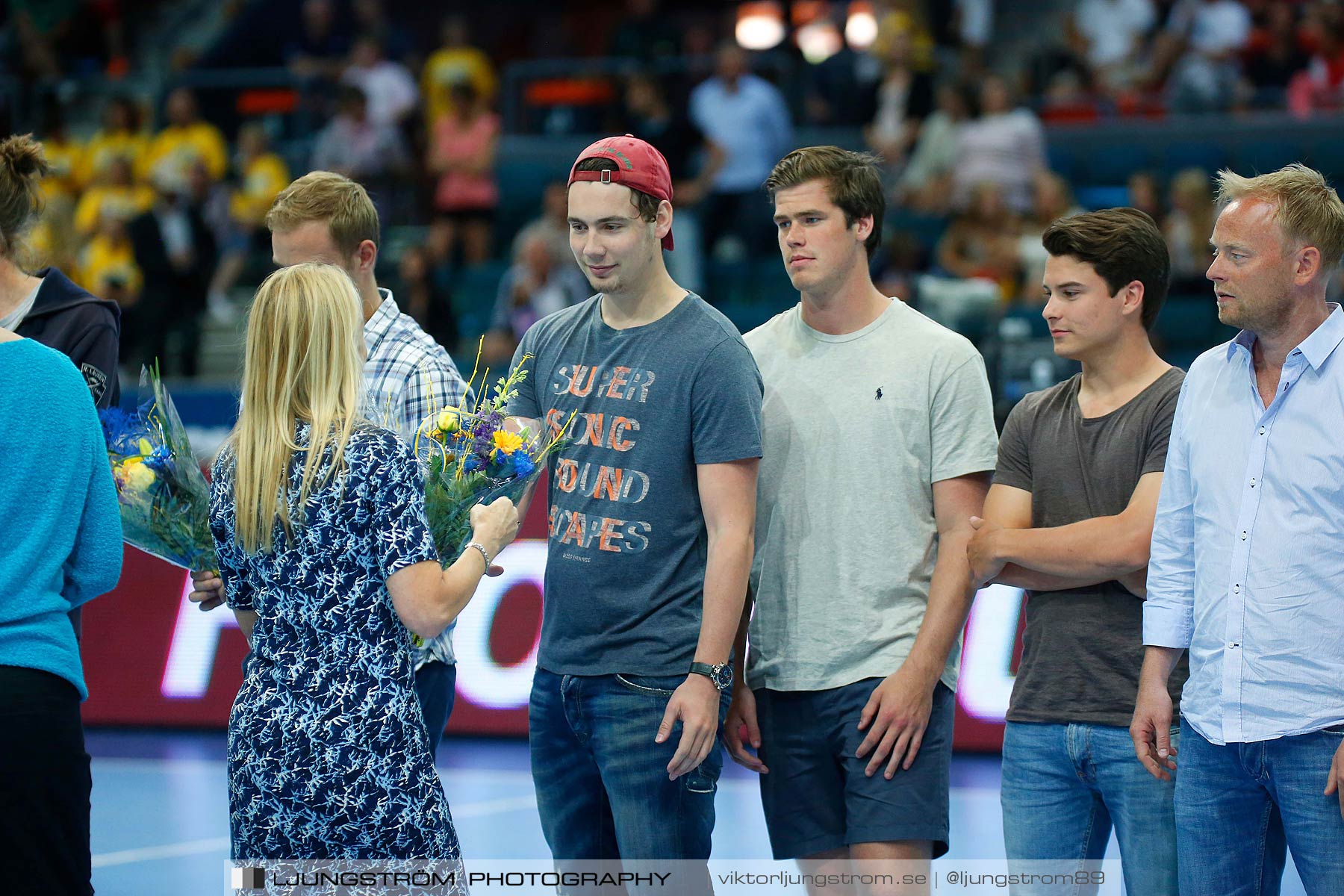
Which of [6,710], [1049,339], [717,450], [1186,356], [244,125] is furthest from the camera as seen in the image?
[244,125]

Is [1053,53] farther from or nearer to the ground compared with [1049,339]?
farther from the ground

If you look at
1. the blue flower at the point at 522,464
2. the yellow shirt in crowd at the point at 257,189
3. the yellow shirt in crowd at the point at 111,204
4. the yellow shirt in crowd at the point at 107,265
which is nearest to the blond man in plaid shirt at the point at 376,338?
the blue flower at the point at 522,464

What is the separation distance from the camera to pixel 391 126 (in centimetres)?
1238

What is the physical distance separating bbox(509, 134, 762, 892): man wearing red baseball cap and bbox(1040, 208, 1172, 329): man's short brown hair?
80cm

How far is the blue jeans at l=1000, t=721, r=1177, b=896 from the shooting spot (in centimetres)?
321

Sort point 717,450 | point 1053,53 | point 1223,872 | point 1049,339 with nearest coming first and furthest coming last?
point 1223,872, point 717,450, point 1049,339, point 1053,53

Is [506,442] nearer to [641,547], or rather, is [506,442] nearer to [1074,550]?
[641,547]

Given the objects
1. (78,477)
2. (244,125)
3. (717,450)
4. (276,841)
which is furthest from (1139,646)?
(244,125)

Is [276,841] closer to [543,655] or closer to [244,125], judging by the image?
[543,655]

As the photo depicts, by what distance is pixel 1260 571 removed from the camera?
295cm

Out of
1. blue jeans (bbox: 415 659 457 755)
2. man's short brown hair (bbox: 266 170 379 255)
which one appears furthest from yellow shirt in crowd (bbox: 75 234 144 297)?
blue jeans (bbox: 415 659 457 755)

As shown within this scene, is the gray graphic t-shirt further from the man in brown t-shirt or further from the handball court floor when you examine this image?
the handball court floor

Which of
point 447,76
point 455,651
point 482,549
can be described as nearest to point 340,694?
point 482,549

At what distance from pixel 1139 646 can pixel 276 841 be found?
6.24ft
